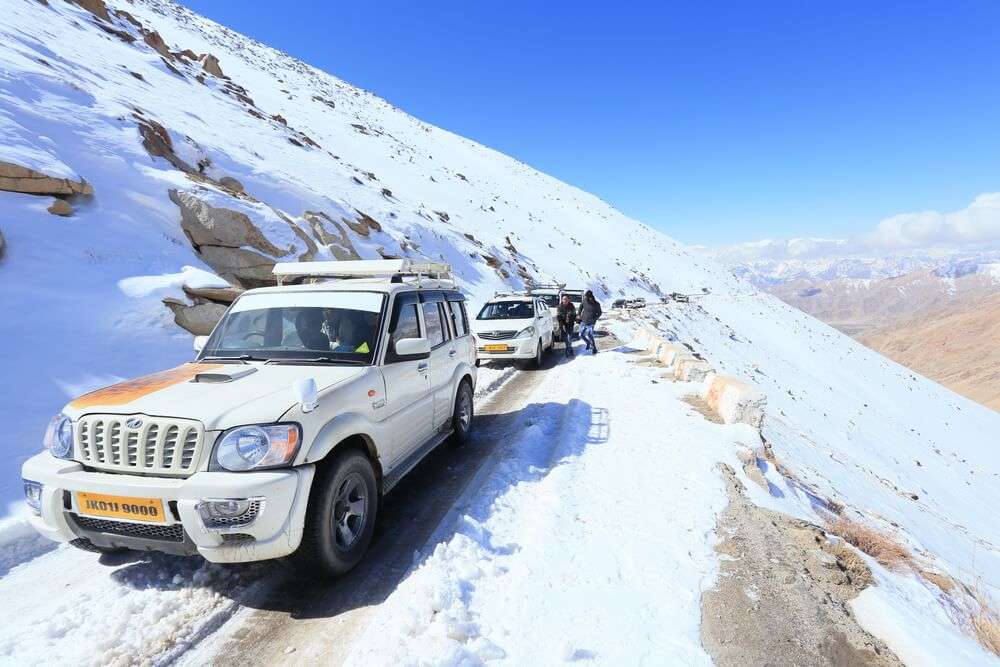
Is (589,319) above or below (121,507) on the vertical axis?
below

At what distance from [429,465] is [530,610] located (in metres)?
2.96

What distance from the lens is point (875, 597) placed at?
11.6 feet

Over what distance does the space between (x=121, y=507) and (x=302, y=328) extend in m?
2.02

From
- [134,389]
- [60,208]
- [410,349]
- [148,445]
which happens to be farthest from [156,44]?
[148,445]

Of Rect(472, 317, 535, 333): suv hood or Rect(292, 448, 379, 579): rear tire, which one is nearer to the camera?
Rect(292, 448, 379, 579): rear tire

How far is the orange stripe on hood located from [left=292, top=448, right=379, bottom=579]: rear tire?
4.61ft

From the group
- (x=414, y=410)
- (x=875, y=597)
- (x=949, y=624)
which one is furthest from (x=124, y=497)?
(x=949, y=624)

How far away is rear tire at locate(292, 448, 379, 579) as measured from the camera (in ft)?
10.8

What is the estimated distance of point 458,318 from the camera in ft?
22.5

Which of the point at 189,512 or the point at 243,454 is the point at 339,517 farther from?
the point at 189,512

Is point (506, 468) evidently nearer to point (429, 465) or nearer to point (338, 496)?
point (429, 465)

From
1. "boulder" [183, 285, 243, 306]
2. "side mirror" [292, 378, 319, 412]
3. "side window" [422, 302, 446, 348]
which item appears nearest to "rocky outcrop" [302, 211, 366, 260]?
"boulder" [183, 285, 243, 306]

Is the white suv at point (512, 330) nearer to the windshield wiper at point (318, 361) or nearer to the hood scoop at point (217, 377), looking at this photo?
the windshield wiper at point (318, 361)

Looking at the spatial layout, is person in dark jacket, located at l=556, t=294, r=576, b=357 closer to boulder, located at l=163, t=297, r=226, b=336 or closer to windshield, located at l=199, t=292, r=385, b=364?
boulder, located at l=163, t=297, r=226, b=336
